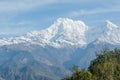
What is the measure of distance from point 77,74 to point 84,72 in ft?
15.4

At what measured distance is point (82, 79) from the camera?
194m

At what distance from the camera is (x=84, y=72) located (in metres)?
194

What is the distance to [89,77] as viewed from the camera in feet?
625

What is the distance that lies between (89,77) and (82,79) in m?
4.63

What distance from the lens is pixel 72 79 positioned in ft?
649

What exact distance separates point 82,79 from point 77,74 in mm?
4892

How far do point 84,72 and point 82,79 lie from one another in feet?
A: 11.3

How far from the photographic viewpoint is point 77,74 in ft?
648

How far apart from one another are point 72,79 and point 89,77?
35.0ft

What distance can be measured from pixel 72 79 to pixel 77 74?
3.40 meters
